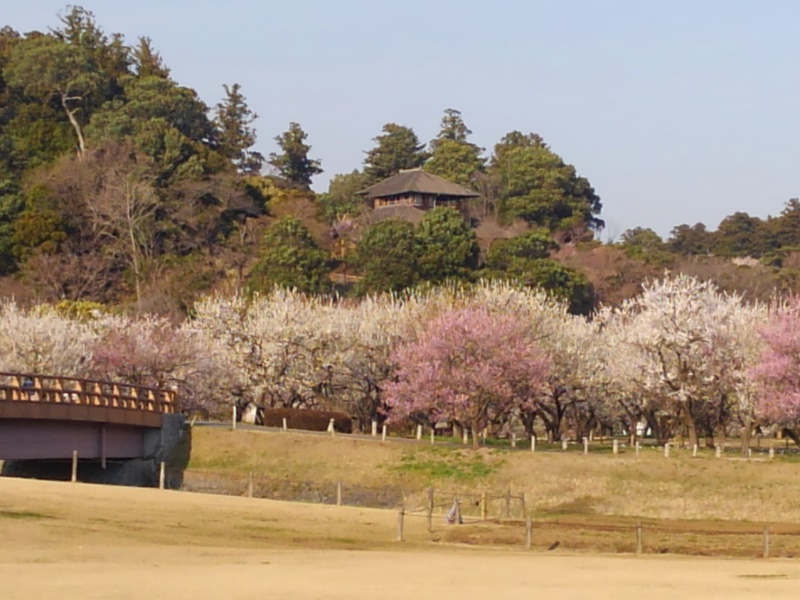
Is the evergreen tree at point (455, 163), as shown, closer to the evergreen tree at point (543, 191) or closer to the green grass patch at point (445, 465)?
the evergreen tree at point (543, 191)

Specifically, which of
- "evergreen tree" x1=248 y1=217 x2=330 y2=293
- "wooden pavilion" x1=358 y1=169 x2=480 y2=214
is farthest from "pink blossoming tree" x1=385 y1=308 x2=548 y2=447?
"wooden pavilion" x1=358 y1=169 x2=480 y2=214

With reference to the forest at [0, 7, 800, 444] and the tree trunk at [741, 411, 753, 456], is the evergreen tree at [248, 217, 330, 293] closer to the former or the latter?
the forest at [0, 7, 800, 444]

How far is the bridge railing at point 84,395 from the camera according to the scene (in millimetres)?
50969

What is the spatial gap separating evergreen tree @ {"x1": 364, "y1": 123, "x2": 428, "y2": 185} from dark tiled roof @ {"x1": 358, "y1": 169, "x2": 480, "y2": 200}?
61.7ft

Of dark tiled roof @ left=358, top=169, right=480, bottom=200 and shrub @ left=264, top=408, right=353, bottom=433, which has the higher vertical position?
dark tiled roof @ left=358, top=169, right=480, bottom=200

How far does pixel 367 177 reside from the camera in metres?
149

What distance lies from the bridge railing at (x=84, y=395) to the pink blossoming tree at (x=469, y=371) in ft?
33.4

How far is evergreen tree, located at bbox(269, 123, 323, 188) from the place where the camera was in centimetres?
14775

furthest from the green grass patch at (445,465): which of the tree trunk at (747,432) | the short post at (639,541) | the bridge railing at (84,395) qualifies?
the short post at (639,541)

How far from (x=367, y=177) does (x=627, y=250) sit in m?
36.3

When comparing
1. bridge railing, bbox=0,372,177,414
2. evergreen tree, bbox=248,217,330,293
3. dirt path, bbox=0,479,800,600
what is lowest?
dirt path, bbox=0,479,800,600

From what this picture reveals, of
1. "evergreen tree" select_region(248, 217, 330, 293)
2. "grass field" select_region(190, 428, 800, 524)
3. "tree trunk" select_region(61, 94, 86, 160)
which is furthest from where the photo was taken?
"tree trunk" select_region(61, 94, 86, 160)

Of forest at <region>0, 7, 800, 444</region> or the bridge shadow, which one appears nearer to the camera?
the bridge shadow

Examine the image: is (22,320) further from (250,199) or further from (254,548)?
(250,199)
